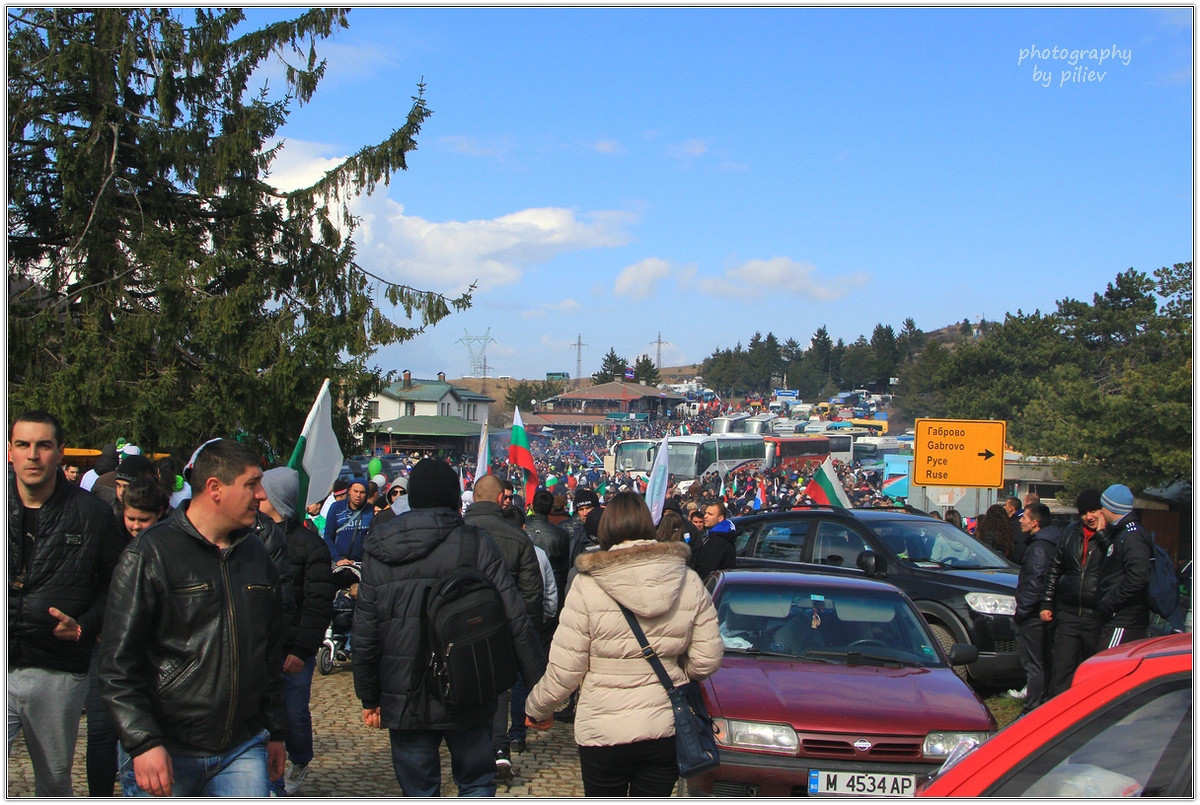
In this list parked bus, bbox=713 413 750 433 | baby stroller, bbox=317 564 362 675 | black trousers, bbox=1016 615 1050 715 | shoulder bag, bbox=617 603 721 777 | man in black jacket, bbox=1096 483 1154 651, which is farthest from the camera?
parked bus, bbox=713 413 750 433

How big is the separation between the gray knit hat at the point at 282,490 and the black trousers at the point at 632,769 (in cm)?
214

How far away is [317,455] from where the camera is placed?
9016mm

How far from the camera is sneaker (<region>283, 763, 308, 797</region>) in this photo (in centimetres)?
563

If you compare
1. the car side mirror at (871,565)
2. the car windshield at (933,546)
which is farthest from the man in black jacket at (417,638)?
the car windshield at (933,546)

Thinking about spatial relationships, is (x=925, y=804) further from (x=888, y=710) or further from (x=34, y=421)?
(x=34, y=421)

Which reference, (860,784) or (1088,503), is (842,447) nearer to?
(1088,503)

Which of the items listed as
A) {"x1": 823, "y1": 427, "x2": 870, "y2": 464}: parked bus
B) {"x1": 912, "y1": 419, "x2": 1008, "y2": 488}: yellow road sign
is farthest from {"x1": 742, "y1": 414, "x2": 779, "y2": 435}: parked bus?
{"x1": 912, "y1": 419, "x2": 1008, "y2": 488}: yellow road sign

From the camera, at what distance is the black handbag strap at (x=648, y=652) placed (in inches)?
154

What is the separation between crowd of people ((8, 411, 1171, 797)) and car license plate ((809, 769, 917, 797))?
1339mm

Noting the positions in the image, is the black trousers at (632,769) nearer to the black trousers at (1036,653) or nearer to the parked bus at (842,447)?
the black trousers at (1036,653)

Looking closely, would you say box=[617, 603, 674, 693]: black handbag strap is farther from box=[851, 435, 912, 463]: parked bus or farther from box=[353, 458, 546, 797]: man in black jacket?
box=[851, 435, 912, 463]: parked bus

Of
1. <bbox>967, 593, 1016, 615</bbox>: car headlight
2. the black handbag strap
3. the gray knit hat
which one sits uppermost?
the gray knit hat

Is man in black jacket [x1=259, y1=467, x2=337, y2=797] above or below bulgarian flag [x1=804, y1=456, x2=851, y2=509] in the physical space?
above

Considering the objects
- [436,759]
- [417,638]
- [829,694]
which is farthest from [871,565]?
[417,638]
